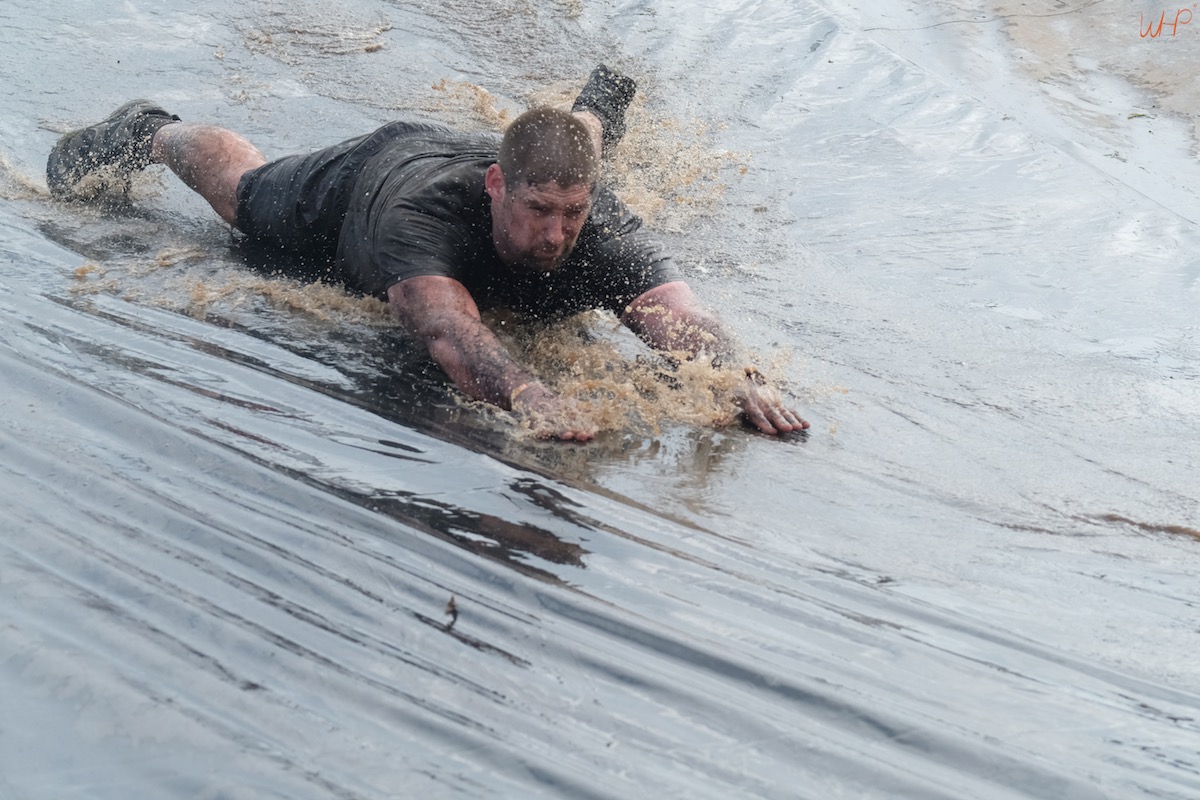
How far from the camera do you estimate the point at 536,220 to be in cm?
378

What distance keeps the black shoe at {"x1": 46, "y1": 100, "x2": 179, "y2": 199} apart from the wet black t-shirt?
1403 millimetres

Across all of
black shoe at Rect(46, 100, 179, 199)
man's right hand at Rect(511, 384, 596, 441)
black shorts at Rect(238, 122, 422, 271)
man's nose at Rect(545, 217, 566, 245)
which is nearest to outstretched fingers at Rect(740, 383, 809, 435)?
man's right hand at Rect(511, 384, 596, 441)

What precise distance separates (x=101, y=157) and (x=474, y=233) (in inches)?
85.1

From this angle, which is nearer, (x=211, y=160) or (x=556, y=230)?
(x=556, y=230)

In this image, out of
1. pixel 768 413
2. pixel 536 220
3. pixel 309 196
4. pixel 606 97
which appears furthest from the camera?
pixel 606 97

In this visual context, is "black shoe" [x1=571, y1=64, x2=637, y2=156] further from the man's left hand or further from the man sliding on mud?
the man's left hand

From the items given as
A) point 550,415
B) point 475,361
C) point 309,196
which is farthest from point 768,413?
point 309,196

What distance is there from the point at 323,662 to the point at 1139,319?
368 cm

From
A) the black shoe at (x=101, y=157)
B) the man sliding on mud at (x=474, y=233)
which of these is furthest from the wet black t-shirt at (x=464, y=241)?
the black shoe at (x=101, y=157)

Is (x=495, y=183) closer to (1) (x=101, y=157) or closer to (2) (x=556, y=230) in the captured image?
(2) (x=556, y=230)

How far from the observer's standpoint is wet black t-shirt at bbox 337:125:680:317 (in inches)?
153

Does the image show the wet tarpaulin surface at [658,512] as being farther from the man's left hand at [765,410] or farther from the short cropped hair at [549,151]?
the short cropped hair at [549,151]

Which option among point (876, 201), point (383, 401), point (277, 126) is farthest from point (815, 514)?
point (277, 126)

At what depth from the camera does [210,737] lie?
6.43 ft
